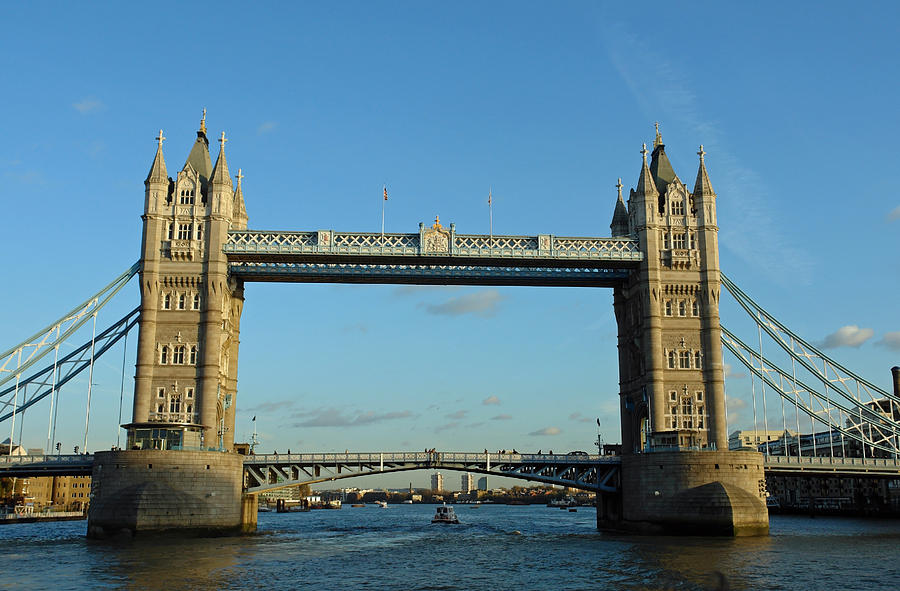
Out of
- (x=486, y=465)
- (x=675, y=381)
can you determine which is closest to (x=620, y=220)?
(x=675, y=381)

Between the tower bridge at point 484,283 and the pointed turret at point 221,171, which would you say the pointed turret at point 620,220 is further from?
the pointed turret at point 221,171

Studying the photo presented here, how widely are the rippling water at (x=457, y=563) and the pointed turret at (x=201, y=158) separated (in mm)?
34737

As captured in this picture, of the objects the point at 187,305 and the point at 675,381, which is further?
the point at 675,381

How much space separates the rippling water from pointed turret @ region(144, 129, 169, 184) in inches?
1304

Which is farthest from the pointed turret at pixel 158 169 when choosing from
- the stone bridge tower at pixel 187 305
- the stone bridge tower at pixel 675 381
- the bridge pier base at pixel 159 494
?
the stone bridge tower at pixel 675 381

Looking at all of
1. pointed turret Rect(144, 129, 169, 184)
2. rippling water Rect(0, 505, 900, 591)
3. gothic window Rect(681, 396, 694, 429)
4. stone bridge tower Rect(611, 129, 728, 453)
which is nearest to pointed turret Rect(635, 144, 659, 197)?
stone bridge tower Rect(611, 129, 728, 453)

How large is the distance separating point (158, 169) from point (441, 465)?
128ft

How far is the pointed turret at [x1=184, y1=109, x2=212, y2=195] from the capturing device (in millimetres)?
84562

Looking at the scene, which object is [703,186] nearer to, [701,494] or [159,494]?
[701,494]

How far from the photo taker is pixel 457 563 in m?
58.3

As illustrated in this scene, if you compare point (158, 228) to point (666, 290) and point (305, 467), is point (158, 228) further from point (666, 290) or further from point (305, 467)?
point (666, 290)

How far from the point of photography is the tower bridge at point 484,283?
7475cm

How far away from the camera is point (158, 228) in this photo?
8094cm

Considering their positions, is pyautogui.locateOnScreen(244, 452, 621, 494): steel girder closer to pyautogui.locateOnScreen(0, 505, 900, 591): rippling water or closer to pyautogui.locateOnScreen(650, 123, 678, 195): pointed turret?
pyautogui.locateOnScreen(0, 505, 900, 591): rippling water
